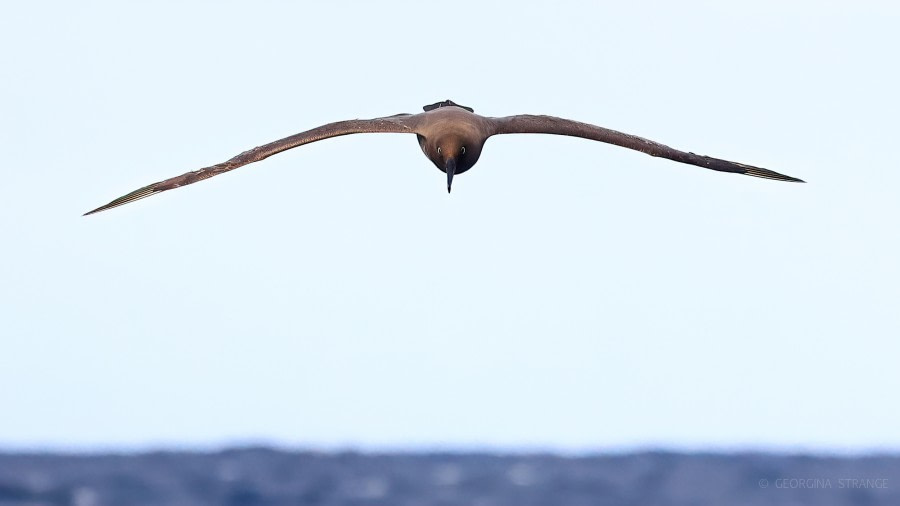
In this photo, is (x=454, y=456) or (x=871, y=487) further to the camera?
(x=454, y=456)

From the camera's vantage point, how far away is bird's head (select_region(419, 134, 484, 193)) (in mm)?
19672

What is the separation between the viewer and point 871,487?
44688 millimetres

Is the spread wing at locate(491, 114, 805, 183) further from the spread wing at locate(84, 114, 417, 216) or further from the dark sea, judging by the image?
the dark sea

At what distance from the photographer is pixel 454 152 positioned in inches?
775

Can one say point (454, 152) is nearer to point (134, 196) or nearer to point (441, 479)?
point (134, 196)

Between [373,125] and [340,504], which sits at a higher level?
[340,504]

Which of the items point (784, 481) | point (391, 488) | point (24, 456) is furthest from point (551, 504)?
point (24, 456)

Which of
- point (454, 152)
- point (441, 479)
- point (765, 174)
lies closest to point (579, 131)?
point (454, 152)

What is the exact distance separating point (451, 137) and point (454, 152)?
0.73 ft

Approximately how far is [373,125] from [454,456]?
3174 centimetres

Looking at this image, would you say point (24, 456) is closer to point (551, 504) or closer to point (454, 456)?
point (454, 456)

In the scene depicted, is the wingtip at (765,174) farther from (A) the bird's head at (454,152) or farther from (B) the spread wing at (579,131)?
(A) the bird's head at (454,152)

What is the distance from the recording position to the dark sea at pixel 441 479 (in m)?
40.4

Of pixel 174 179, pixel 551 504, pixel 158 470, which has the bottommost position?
pixel 174 179
